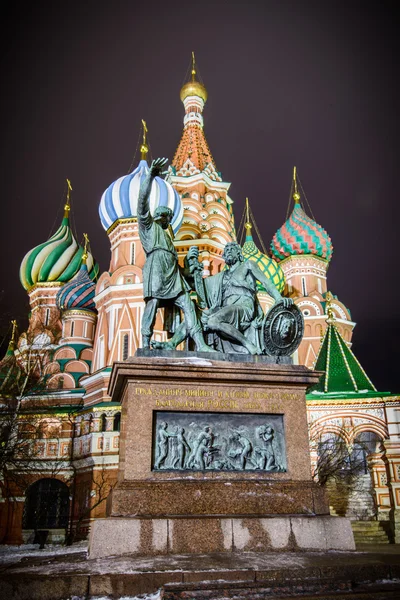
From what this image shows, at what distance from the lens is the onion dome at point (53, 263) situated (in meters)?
40.7

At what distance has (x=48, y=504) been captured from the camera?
952 inches

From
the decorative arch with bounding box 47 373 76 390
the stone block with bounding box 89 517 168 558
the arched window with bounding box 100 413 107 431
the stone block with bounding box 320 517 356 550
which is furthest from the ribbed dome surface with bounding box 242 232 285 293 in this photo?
the stone block with bounding box 89 517 168 558

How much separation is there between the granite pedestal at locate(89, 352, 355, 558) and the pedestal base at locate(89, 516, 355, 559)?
0.03 feet

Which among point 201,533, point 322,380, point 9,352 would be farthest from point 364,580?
point 9,352

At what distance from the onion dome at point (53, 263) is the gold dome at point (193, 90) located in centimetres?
1731

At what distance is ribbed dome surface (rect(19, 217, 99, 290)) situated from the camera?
40.7m

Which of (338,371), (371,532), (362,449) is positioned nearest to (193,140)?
(338,371)

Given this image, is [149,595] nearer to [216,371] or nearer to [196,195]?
[216,371]

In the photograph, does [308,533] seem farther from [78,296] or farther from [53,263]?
[53,263]

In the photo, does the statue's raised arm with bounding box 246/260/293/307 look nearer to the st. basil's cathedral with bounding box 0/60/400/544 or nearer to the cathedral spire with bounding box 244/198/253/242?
the st. basil's cathedral with bounding box 0/60/400/544

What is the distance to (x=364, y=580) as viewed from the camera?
4.80 metres

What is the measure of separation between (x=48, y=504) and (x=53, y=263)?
20.7 metres

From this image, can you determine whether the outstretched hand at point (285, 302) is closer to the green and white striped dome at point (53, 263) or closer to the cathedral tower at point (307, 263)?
the cathedral tower at point (307, 263)

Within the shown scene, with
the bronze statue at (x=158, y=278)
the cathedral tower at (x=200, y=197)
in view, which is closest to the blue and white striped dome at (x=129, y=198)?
the cathedral tower at (x=200, y=197)
